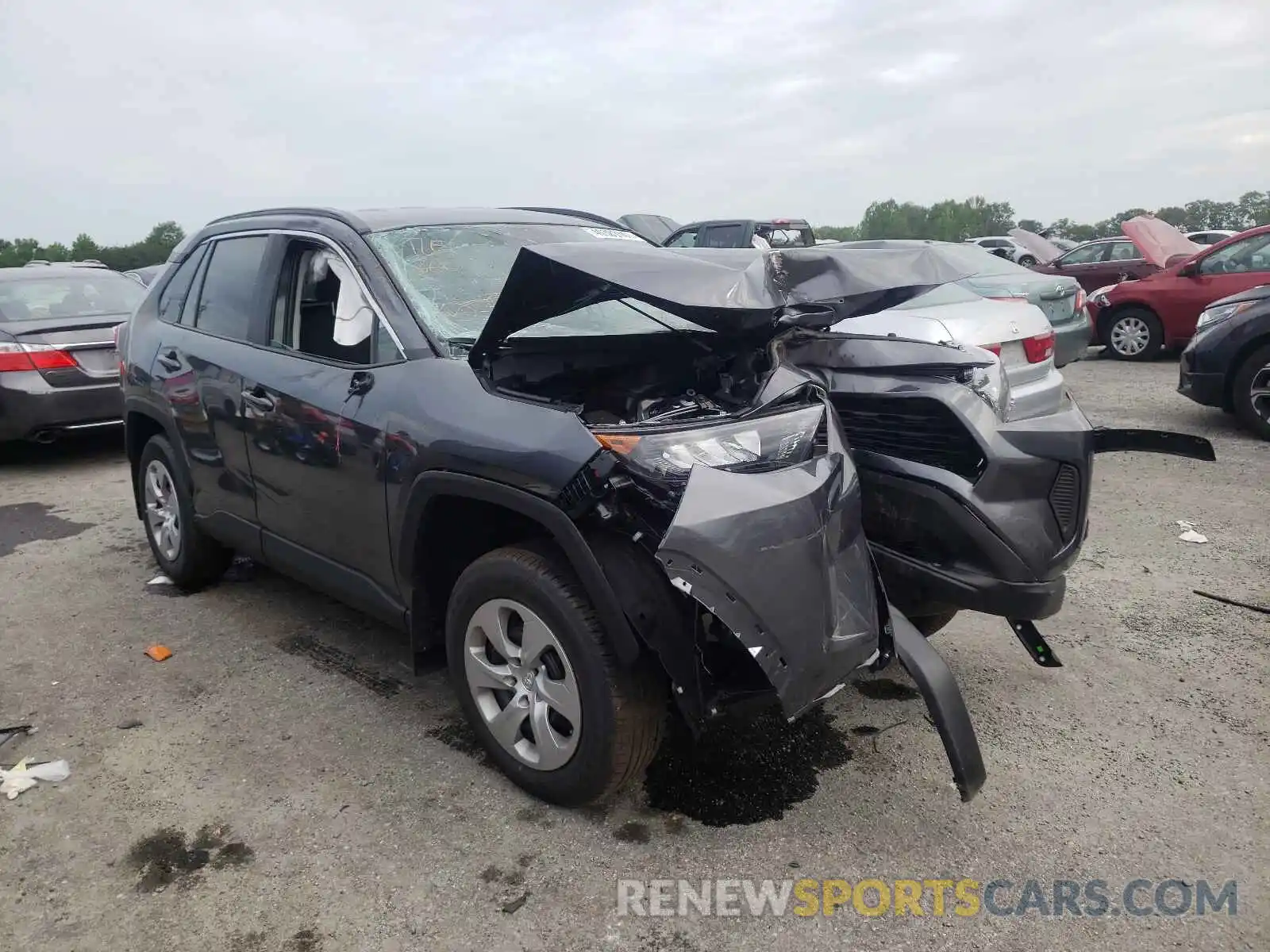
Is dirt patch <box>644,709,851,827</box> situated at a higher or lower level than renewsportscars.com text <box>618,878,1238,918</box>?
higher

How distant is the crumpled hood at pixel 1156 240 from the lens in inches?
472

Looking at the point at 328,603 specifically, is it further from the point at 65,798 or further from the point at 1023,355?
the point at 1023,355

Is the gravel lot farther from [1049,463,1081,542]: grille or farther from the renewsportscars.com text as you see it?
[1049,463,1081,542]: grille

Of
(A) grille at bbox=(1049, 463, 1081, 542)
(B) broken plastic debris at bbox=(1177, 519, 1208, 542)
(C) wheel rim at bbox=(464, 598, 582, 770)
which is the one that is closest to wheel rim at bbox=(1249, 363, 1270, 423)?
(B) broken plastic debris at bbox=(1177, 519, 1208, 542)

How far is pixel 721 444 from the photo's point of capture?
2662mm

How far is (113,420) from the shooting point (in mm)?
7531

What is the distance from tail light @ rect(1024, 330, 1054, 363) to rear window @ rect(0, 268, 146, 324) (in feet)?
22.9

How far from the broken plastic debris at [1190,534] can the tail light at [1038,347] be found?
4.53 feet

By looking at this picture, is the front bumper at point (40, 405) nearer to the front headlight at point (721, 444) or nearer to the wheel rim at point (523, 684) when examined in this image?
the wheel rim at point (523, 684)

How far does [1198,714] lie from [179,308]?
4880mm

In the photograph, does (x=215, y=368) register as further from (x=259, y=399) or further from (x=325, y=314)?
(x=325, y=314)

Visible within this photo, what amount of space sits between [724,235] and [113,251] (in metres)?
26.5

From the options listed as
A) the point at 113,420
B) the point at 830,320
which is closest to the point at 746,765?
the point at 830,320

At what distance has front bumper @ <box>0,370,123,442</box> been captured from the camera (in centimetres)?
719
